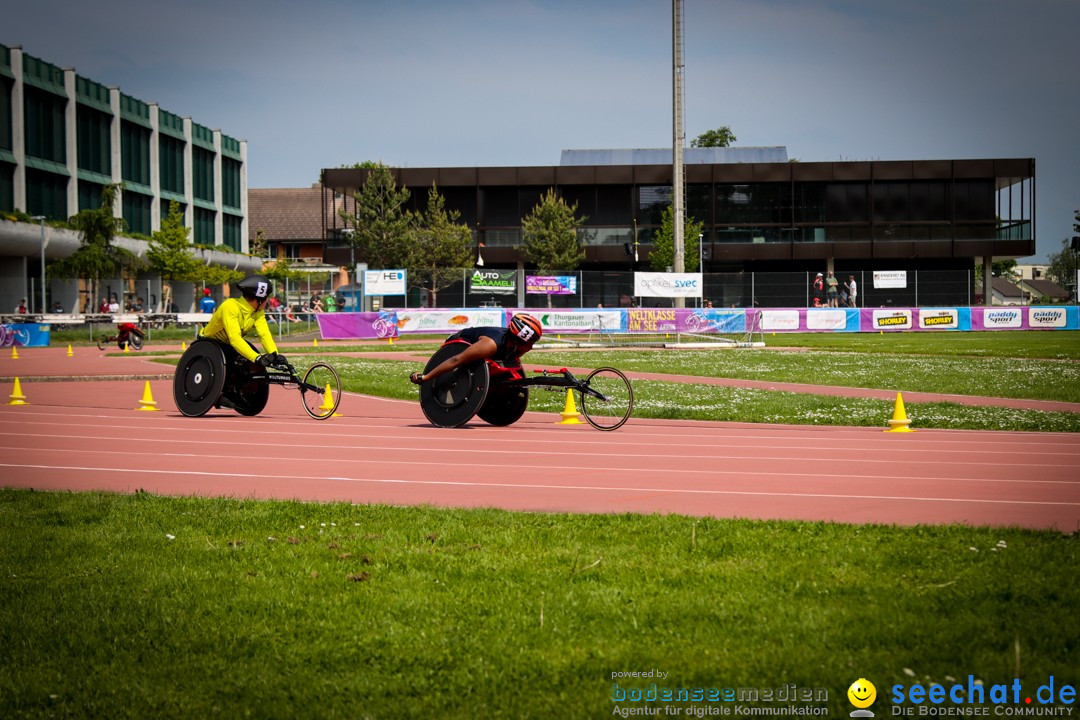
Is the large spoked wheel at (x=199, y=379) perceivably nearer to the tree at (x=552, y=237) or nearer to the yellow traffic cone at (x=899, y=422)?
the yellow traffic cone at (x=899, y=422)

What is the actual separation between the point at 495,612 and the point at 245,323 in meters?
11.2

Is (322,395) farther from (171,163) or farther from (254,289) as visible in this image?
(171,163)

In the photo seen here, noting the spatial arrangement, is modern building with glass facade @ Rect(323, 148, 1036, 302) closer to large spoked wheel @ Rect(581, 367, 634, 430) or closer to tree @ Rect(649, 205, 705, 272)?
tree @ Rect(649, 205, 705, 272)

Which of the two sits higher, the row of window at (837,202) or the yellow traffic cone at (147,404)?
the row of window at (837,202)

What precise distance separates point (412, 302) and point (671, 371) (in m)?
35.3

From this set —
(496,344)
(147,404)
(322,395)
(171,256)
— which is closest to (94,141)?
(171,256)

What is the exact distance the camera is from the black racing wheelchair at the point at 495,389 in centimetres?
1425

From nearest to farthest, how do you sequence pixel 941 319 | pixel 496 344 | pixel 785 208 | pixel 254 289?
pixel 496 344 → pixel 254 289 → pixel 941 319 → pixel 785 208

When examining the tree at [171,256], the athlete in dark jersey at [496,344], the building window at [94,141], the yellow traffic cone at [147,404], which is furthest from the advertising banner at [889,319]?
the building window at [94,141]

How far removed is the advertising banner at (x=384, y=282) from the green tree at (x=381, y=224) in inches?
779

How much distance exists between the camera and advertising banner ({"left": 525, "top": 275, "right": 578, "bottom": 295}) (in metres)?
49.6

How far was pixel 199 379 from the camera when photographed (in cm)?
1603

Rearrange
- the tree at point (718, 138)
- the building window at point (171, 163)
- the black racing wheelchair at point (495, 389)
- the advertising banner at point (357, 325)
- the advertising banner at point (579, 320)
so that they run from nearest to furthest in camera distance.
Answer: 1. the black racing wheelchair at point (495, 389)
2. the advertising banner at point (357, 325)
3. the advertising banner at point (579, 320)
4. the building window at point (171, 163)
5. the tree at point (718, 138)

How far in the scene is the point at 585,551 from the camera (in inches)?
263
